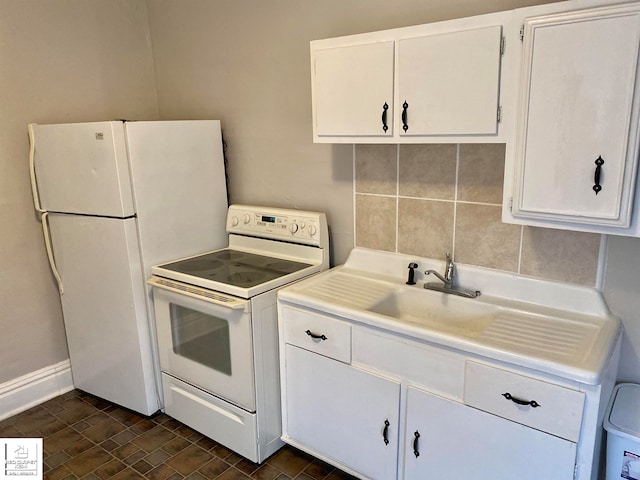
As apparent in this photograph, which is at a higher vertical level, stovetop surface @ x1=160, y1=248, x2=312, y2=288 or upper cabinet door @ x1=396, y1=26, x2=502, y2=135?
upper cabinet door @ x1=396, y1=26, x2=502, y2=135

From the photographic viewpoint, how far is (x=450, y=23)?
1.69 m

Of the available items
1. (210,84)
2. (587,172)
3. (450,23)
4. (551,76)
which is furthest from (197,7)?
(587,172)

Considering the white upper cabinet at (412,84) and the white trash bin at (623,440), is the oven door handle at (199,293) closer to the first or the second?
the white upper cabinet at (412,84)

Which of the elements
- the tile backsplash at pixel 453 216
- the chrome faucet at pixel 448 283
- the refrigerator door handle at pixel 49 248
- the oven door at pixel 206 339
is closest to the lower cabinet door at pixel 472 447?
the chrome faucet at pixel 448 283

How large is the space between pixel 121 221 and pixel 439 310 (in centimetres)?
154

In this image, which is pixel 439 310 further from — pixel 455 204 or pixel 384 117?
pixel 384 117

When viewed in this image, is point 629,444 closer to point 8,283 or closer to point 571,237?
point 571,237

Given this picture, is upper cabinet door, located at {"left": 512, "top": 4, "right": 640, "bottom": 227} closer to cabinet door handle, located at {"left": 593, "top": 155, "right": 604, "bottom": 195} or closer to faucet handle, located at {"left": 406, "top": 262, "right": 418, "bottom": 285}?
cabinet door handle, located at {"left": 593, "top": 155, "right": 604, "bottom": 195}

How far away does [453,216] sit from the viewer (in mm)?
2107

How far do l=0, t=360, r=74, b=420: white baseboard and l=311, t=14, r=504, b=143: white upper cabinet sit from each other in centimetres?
210

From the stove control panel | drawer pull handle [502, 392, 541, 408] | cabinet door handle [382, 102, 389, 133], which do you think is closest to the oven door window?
the stove control panel

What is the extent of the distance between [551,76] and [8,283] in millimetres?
2741

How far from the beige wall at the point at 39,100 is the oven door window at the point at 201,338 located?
908 millimetres

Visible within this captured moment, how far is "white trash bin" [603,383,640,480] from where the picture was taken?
1.55 metres
